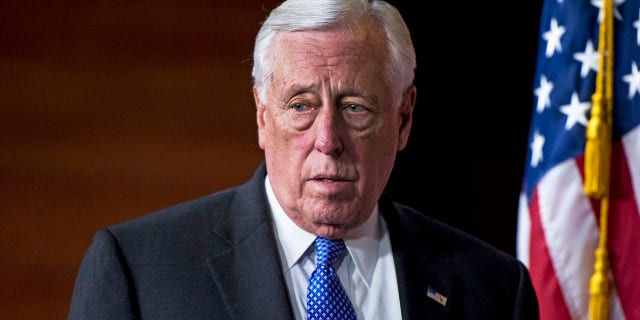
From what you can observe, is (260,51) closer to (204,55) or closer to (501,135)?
(204,55)

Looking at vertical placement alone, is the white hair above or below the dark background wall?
above

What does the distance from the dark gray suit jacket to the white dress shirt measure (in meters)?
0.03

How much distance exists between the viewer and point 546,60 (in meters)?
2.96

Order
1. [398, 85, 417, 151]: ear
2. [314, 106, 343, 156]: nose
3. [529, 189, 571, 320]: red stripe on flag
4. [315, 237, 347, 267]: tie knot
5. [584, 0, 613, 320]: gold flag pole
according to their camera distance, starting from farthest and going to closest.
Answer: [529, 189, 571, 320]: red stripe on flag < [584, 0, 613, 320]: gold flag pole < [398, 85, 417, 151]: ear < [315, 237, 347, 267]: tie knot < [314, 106, 343, 156]: nose

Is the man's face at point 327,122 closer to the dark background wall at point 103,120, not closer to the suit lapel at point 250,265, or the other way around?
the suit lapel at point 250,265

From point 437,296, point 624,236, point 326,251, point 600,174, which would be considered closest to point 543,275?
point 624,236

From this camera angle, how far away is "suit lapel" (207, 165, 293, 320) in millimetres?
1936

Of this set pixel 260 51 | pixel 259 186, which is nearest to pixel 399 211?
pixel 259 186

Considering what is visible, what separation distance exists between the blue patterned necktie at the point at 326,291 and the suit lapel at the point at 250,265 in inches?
2.2

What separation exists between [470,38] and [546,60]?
58 cm

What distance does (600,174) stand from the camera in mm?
2748

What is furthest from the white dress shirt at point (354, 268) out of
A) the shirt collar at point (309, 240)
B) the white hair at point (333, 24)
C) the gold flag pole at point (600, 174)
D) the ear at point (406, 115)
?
the gold flag pole at point (600, 174)

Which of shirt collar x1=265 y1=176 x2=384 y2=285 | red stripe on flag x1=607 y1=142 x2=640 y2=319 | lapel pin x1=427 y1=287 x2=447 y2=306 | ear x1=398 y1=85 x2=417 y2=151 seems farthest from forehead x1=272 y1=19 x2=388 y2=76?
red stripe on flag x1=607 y1=142 x2=640 y2=319

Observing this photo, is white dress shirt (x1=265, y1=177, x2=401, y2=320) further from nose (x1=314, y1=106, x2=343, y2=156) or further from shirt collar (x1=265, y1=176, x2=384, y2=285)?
nose (x1=314, y1=106, x2=343, y2=156)
